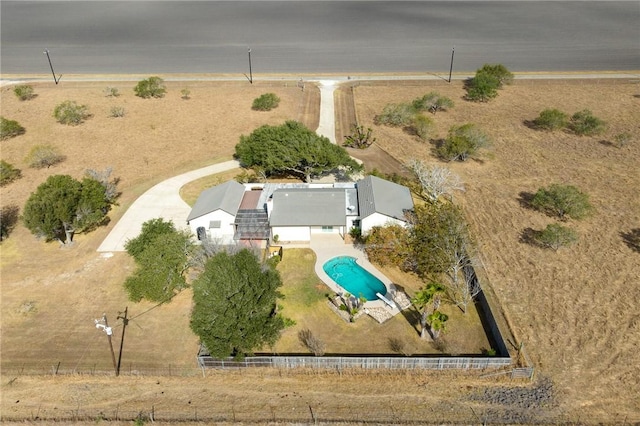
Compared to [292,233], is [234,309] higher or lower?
higher

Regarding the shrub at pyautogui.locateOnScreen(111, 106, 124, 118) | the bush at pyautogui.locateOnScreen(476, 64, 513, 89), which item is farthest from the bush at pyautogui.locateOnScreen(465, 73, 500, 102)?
the shrub at pyautogui.locateOnScreen(111, 106, 124, 118)

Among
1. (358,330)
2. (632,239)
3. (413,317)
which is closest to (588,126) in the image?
(632,239)

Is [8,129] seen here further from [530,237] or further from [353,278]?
[530,237]

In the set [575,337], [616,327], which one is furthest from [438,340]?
[616,327]

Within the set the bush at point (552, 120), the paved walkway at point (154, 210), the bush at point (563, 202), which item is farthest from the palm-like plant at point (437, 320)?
the bush at point (552, 120)

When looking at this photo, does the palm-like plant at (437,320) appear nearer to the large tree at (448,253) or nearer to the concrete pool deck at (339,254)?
the concrete pool deck at (339,254)

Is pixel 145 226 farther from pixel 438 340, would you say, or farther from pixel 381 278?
pixel 438 340
